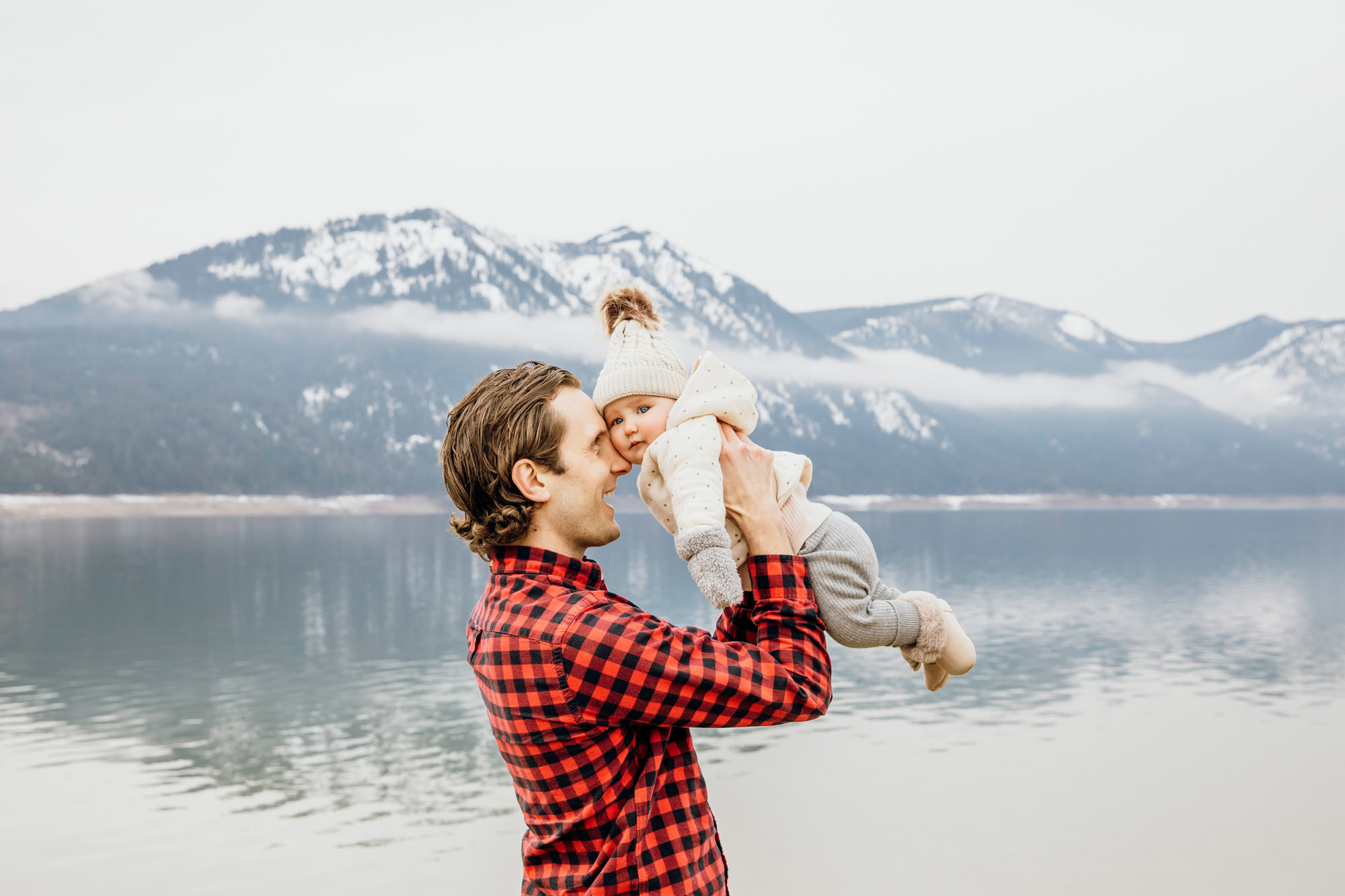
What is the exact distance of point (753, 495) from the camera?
7.45 ft

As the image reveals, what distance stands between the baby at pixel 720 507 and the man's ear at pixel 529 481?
0.31 meters

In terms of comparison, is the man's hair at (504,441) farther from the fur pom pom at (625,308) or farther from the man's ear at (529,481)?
the fur pom pom at (625,308)

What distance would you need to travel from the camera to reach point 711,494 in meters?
2.26

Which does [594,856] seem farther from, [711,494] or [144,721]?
[144,721]

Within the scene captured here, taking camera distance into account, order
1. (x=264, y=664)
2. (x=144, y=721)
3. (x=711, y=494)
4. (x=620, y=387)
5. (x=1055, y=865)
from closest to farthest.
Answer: (x=711, y=494)
(x=620, y=387)
(x=1055, y=865)
(x=144, y=721)
(x=264, y=664)

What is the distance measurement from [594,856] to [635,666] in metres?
0.49

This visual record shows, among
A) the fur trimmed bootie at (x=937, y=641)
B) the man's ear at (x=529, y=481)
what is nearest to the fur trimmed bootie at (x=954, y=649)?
the fur trimmed bootie at (x=937, y=641)

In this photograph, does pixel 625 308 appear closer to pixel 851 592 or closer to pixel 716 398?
pixel 716 398

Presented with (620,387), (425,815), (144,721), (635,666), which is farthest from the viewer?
(144,721)

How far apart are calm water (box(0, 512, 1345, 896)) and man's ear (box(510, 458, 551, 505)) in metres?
11.2

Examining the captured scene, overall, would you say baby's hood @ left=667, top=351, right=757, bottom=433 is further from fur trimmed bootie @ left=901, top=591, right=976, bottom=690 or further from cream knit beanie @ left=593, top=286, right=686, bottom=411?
fur trimmed bootie @ left=901, top=591, right=976, bottom=690

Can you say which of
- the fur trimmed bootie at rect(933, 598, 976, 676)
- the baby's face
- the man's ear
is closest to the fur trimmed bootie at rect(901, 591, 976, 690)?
the fur trimmed bootie at rect(933, 598, 976, 676)

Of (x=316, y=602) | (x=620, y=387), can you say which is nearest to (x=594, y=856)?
(x=620, y=387)

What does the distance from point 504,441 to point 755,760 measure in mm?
16824
